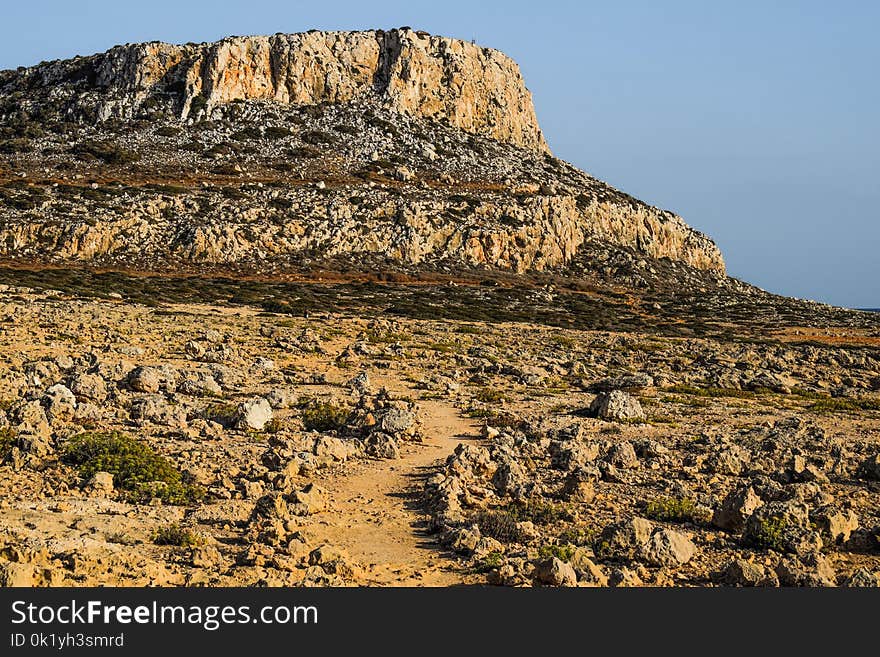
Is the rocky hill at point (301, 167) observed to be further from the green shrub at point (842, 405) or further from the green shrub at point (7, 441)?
the green shrub at point (7, 441)

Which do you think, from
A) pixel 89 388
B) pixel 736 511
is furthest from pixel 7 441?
pixel 736 511

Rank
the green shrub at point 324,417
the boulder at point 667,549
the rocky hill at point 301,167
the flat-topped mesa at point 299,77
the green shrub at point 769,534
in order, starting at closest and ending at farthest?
the boulder at point 667,549 < the green shrub at point 769,534 < the green shrub at point 324,417 < the rocky hill at point 301,167 < the flat-topped mesa at point 299,77

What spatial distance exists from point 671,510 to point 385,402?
28.7 ft

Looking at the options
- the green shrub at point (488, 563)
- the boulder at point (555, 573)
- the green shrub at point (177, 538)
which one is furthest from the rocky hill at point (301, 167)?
the boulder at point (555, 573)

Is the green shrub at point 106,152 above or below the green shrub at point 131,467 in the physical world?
above

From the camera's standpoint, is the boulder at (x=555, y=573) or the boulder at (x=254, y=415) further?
the boulder at (x=254, y=415)

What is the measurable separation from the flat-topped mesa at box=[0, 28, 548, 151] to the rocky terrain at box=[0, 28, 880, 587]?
1453 cm

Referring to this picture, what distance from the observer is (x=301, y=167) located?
87.7 metres

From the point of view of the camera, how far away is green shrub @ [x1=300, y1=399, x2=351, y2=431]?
17078 mm

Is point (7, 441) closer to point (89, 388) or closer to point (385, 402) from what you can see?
point (89, 388)

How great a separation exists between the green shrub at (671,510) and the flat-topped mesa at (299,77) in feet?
289

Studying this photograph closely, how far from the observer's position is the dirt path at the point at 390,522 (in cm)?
1010

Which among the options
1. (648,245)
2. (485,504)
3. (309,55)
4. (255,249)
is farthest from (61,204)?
(485,504)

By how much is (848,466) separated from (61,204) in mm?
Result: 68631
